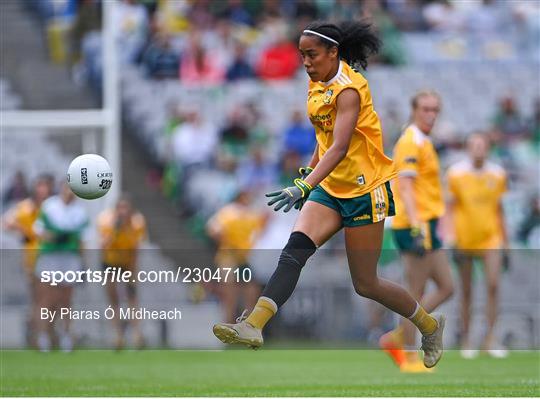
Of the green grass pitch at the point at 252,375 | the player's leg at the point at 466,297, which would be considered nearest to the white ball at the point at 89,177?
the green grass pitch at the point at 252,375

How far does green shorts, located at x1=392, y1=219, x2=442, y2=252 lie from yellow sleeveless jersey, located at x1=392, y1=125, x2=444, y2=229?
51mm

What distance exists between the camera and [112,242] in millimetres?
18109

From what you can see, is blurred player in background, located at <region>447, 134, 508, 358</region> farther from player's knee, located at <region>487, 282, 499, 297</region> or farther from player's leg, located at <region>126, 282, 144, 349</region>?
player's leg, located at <region>126, 282, 144, 349</region>

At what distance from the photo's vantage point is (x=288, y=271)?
9.02m

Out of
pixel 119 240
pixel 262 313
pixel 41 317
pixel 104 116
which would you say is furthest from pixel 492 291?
pixel 262 313

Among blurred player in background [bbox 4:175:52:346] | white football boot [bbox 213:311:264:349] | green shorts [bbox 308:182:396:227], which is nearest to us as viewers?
white football boot [bbox 213:311:264:349]

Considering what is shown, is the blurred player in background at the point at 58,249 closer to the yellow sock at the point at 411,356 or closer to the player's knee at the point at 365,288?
the yellow sock at the point at 411,356

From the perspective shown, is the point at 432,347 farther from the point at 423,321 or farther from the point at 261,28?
the point at 261,28

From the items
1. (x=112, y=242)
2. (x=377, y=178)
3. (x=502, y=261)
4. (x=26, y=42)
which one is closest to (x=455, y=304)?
(x=502, y=261)

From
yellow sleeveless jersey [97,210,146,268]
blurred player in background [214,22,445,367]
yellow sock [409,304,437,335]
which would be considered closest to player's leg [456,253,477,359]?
yellow sleeveless jersey [97,210,146,268]

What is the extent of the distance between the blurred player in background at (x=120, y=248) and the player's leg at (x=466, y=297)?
14.1 ft

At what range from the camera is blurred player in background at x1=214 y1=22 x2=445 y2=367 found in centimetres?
903

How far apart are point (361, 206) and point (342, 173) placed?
0.88ft

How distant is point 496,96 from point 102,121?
811cm
